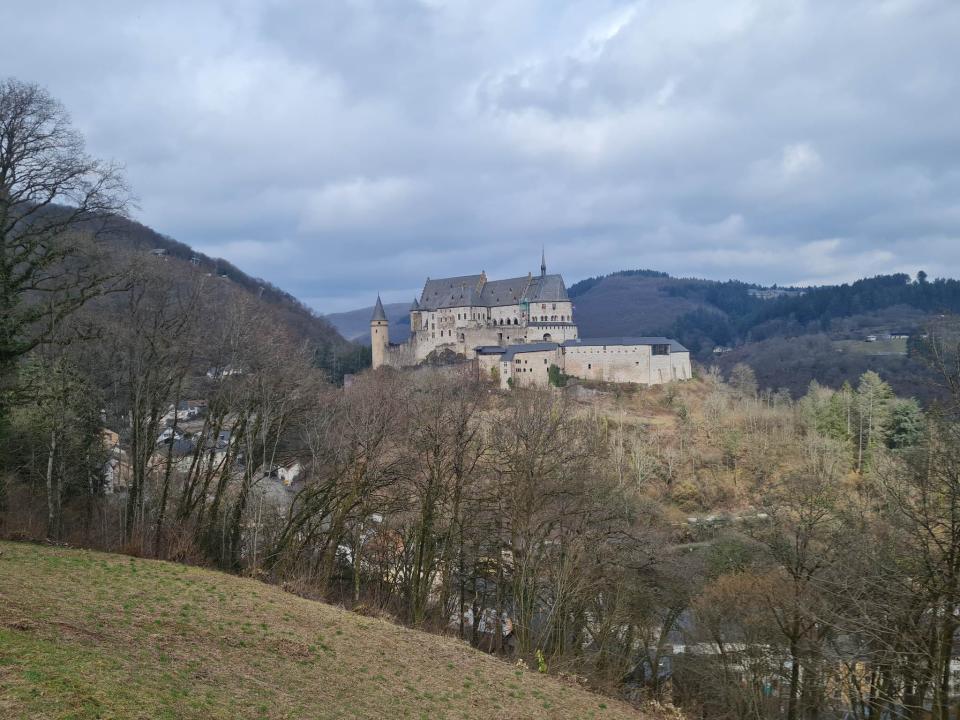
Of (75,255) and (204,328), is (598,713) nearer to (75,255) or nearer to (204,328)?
(204,328)

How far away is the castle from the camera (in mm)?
61125

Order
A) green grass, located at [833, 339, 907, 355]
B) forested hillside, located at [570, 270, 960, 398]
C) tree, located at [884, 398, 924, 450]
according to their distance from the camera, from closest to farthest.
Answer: tree, located at [884, 398, 924, 450], forested hillside, located at [570, 270, 960, 398], green grass, located at [833, 339, 907, 355]

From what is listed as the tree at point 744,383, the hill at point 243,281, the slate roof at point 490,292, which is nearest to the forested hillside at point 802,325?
the tree at point 744,383

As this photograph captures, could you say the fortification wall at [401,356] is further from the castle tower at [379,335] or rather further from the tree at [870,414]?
the tree at [870,414]

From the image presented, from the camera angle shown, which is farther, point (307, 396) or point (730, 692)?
point (307, 396)

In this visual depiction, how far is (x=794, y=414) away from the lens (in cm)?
5491

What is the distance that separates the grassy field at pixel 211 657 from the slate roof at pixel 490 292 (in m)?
57.8

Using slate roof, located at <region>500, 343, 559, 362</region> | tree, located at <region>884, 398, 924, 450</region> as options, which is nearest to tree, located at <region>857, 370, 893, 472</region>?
tree, located at <region>884, 398, 924, 450</region>

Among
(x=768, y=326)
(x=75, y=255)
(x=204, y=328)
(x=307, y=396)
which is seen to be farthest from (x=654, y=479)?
(x=768, y=326)

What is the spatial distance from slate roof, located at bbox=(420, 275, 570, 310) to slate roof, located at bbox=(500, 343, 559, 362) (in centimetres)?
810

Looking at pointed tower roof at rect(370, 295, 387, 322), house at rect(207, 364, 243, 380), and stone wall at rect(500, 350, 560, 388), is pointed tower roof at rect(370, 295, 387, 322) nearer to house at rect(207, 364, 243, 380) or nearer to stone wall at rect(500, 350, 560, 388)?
stone wall at rect(500, 350, 560, 388)

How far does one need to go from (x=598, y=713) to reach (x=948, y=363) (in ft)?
27.2

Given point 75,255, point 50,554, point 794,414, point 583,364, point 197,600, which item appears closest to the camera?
point 197,600

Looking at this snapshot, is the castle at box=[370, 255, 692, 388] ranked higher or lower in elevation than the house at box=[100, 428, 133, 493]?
higher
